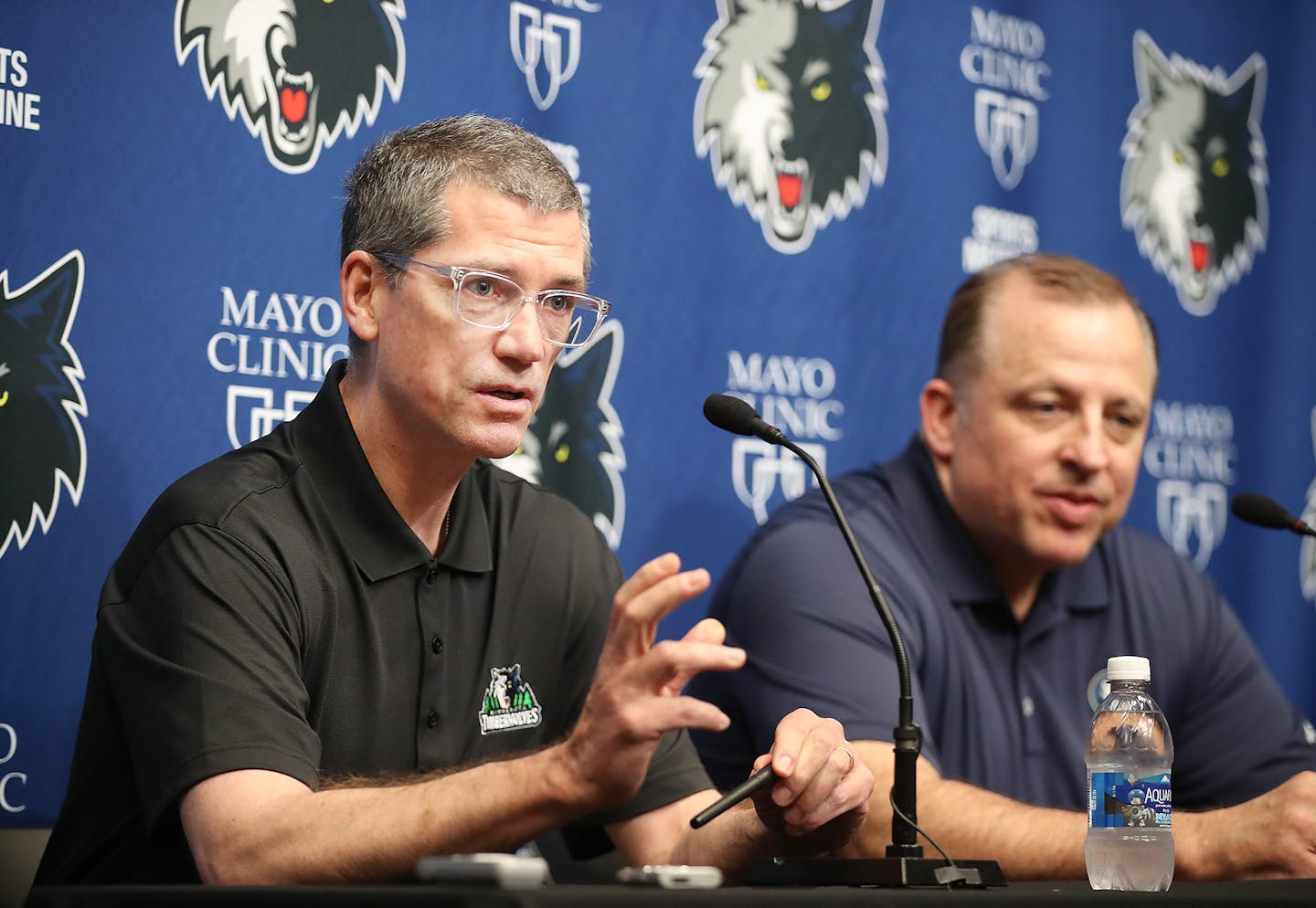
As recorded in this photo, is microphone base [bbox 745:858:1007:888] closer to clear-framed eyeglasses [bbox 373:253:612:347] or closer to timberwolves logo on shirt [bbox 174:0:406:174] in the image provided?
clear-framed eyeglasses [bbox 373:253:612:347]

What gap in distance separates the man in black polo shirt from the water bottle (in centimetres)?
27

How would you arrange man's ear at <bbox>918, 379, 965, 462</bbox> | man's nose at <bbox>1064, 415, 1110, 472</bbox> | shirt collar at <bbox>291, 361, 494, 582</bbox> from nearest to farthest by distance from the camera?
shirt collar at <bbox>291, 361, 494, 582</bbox>, man's nose at <bbox>1064, 415, 1110, 472</bbox>, man's ear at <bbox>918, 379, 965, 462</bbox>

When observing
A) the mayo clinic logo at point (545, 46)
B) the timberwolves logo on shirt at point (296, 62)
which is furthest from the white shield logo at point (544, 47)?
the timberwolves logo on shirt at point (296, 62)

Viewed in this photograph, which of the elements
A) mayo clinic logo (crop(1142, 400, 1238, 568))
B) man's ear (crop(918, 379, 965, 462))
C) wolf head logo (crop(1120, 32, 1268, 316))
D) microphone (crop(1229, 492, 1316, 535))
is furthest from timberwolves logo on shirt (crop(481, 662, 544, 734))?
wolf head logo (crop(1120, 32, 1268, 316))

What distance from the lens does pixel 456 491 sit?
7.37ft

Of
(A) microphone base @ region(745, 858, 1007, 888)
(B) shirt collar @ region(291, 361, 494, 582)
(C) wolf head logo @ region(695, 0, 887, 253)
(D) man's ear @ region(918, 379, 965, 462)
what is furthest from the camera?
(C) wolf head logo @ region(695, 0, 887, 253)

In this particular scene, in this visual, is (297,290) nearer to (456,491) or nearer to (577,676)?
(456,491)

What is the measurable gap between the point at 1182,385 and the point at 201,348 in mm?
2250

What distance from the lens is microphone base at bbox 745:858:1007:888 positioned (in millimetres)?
1577

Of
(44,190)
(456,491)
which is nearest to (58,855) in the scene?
(456,491)

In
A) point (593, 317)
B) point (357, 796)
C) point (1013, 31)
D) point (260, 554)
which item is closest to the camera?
point (357, 796)

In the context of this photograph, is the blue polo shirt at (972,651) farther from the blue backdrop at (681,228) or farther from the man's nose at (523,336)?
the man's nose at (523,336)

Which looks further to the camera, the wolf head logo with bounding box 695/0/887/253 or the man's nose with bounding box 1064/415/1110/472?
the wolf head logo with bounding box 695/0/887/253

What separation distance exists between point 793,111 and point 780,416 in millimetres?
586
